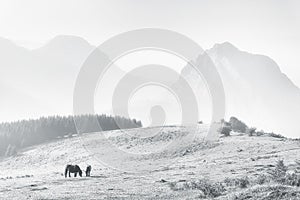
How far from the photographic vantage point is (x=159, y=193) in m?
21.6

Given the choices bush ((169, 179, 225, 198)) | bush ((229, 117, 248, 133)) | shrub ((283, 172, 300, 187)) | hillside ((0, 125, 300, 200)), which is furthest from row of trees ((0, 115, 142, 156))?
shrub ((283, 172, 300, 187))

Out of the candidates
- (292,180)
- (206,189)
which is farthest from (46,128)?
(292,180)

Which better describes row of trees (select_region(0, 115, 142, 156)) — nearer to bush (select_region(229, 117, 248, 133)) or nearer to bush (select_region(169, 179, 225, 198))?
A: bush (select_region(229, 117, 248, 133))

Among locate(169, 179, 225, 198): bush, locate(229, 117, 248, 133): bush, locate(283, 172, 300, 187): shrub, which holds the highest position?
locate(229, 117, 248, 133): bush

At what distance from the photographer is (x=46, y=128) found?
11806cm

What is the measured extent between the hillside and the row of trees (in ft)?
70.3

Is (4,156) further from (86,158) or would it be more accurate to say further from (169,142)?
(169,142)

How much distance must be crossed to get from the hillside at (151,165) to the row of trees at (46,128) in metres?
21.4

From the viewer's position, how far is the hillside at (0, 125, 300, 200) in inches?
874

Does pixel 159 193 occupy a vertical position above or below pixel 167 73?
below

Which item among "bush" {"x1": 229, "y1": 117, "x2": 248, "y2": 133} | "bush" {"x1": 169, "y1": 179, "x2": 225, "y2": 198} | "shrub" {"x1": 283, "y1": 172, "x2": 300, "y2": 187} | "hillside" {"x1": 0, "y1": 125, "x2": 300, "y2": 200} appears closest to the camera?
"bush" {"x1": 169, "y1": 179, "x2": 225, "y2": 198}

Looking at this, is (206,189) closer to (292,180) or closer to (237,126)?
(292,180)

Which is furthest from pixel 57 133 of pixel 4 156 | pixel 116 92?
pixel 116 92

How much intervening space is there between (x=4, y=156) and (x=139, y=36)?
7656 cm
